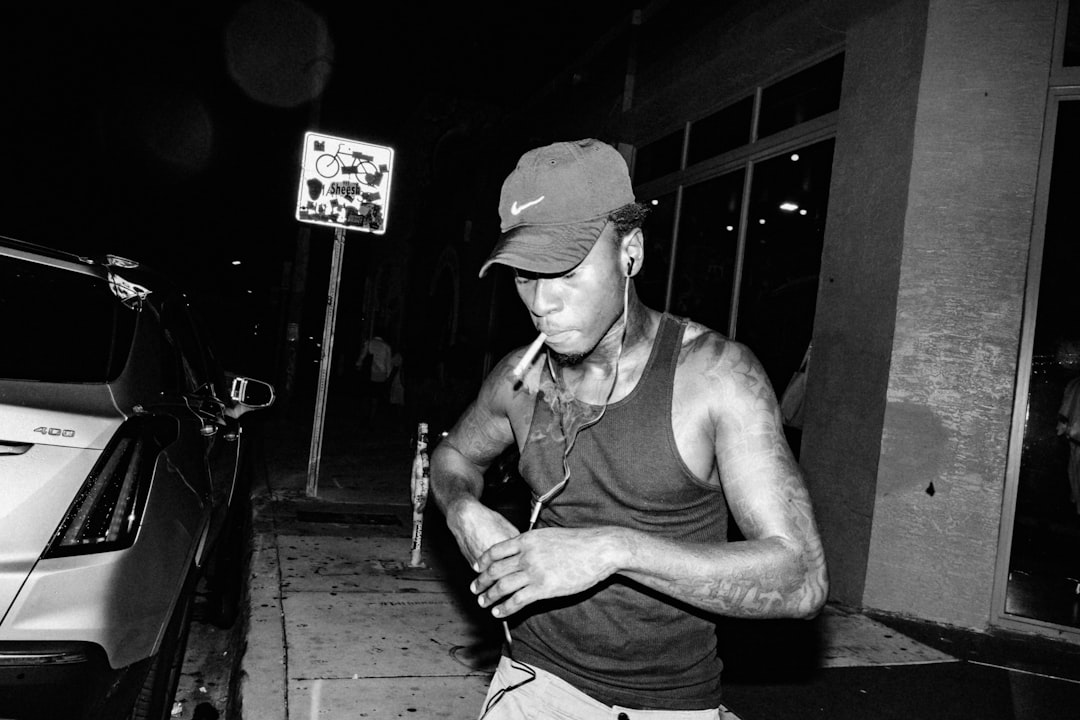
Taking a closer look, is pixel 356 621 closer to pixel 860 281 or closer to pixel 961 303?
pixel 860 281

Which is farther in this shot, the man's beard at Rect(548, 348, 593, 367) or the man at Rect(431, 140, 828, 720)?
the man's beard at Rect(548, 348, 593, 367)

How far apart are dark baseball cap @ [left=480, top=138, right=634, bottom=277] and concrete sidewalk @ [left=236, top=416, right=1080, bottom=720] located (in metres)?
2.64

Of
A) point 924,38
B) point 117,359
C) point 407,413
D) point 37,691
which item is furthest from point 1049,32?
point 407,413

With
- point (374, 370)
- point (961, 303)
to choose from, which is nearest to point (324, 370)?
point (961, 303)

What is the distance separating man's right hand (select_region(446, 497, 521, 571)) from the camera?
1705 millimetres

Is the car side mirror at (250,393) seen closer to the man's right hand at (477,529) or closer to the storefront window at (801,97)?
the man's right hand at (477,529)

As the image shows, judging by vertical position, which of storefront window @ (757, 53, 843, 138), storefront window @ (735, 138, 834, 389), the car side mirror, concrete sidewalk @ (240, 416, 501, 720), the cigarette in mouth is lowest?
concrete sidewalk @ (240, 416, 501, 720)

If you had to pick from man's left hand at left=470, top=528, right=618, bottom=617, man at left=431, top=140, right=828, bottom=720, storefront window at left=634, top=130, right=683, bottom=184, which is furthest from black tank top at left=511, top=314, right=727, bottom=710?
storefront window at left=634, top=130, right=683, bottom=184

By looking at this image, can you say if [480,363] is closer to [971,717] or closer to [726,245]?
[726,245]

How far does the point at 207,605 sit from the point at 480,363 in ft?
34.1

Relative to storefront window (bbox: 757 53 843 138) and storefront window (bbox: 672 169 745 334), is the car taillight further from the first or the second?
storefront window (bbox: 672 169 745 334)

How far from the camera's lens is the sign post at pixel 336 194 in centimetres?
789

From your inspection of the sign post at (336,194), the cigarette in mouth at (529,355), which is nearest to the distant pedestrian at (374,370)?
the sign post at (336,194)

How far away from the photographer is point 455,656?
13.8 ft
